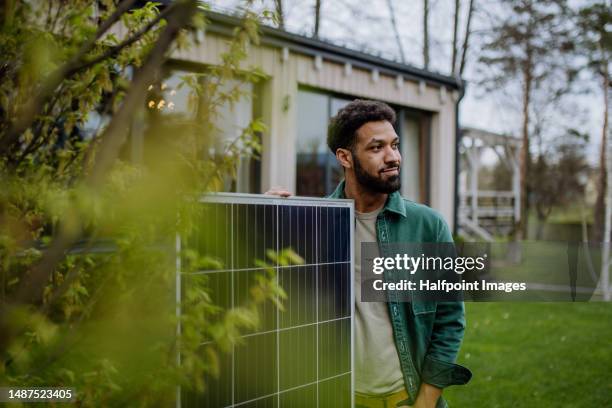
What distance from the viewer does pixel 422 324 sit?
2.34 metres

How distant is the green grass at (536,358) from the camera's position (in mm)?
5203

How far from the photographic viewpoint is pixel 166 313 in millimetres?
1538

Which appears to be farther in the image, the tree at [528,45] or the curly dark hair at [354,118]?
the tree at [528,45]

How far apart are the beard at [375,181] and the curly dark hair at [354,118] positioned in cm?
9

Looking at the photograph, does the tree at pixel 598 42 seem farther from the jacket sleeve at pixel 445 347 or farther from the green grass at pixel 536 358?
the jacket sleeve at pixel 445 347

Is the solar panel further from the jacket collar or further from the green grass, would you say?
the green grass

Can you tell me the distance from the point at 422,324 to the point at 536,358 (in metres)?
4.76

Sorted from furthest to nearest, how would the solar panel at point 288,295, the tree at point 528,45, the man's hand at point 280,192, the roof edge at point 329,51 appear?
the tree at point 528,45 < the roof edge at point 329,51 < the man's hand at point 280,192 < the solar panel at point 288,295

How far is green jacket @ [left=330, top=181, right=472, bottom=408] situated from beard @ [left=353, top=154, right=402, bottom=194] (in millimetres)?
92

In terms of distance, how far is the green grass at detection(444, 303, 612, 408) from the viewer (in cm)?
520

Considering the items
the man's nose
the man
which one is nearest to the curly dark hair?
the man

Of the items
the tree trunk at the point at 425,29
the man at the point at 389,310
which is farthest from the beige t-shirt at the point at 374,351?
the tree trunk at the point at 425,29

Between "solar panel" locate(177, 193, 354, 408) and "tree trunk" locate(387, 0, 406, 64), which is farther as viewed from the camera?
"tree trunk" locate(387, 0, 406, 64)

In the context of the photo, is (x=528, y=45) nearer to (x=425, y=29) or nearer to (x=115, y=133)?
(x=425, y=29)
